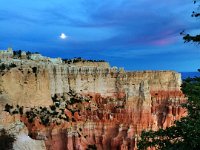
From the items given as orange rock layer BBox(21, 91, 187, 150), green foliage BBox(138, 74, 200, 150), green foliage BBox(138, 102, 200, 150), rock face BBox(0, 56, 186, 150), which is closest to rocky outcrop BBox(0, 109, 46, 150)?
rock face BBox(0, 56, 186, 150)

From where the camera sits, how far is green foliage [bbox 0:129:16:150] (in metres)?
34.9

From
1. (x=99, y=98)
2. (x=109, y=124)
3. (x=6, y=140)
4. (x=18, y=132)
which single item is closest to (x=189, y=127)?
(x=6, y=140)

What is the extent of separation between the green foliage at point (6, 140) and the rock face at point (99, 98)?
568 centimetres

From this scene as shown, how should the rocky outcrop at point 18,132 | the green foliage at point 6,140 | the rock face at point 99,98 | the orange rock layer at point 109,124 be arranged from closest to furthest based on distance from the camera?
the green foliage at point 6,140 → the rocky outcrop at point 18,132 → the rock face at point 99,98 → the orange rock layer at point 109,124

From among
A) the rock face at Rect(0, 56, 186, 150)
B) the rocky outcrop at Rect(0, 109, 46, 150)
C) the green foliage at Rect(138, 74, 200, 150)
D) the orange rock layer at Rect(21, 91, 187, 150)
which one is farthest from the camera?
the orange rock layer at Rect(21, 91, 187, 150)

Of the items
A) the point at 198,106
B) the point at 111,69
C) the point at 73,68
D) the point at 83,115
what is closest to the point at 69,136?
the point at 83,115

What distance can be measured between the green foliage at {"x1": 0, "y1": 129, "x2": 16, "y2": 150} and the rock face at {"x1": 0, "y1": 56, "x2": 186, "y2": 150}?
18.6ft

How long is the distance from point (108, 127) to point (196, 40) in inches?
1292

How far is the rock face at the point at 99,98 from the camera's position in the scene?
44.3 meters

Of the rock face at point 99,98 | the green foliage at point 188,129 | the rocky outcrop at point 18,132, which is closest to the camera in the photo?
the green foliage at point 188,129

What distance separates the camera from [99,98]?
54.2m

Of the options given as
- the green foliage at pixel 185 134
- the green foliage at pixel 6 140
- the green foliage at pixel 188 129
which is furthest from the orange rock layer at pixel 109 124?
the green foliage at pixel 188 129

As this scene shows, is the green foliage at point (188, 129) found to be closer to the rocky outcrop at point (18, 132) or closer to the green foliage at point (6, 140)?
the green foliage at point (6, 140)

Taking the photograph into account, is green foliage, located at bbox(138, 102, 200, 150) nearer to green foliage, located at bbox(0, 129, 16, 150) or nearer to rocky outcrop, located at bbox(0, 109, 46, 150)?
green foliage, located at bbox(0, 129, 16, 150)
